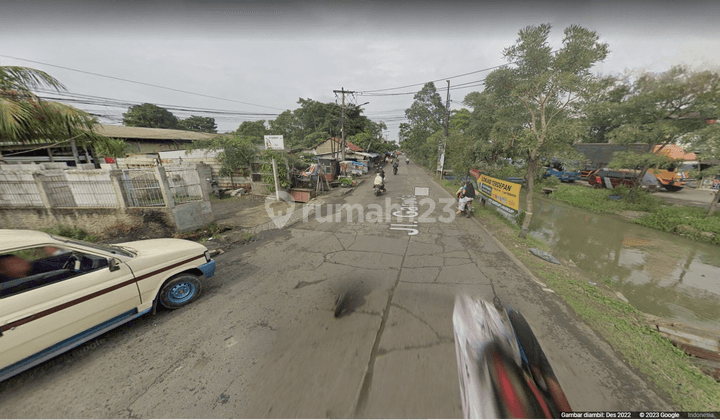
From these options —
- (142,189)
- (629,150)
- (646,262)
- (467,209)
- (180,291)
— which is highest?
(629,150)

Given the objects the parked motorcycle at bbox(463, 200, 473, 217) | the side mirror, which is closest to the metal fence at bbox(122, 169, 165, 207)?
the side mirror

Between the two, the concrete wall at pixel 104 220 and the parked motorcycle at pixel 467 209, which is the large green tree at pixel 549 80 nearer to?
the parked motorcycle at pixel 467 209

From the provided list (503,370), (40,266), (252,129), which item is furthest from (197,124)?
(503,370)

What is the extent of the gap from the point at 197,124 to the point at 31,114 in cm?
6700

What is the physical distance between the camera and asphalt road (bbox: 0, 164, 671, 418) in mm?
2219

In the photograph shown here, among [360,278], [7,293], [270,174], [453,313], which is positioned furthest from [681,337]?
[270,174]

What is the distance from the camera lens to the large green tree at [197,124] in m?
56.5

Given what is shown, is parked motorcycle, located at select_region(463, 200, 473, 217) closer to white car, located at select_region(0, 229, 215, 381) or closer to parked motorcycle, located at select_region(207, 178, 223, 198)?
white car, located at select_region(0, 229, 215, 381)

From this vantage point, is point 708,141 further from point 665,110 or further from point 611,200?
point 611,200

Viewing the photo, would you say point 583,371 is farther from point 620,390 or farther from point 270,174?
point 270,174

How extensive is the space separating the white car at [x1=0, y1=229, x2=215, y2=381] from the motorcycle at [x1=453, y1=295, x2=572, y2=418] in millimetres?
4402

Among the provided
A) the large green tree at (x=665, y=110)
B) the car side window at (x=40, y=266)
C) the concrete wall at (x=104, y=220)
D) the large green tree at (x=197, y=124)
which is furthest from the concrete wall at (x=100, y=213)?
the large green tree at (x=197, y=124)

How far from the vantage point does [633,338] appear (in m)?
3.09

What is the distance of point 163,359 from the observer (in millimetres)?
2746
